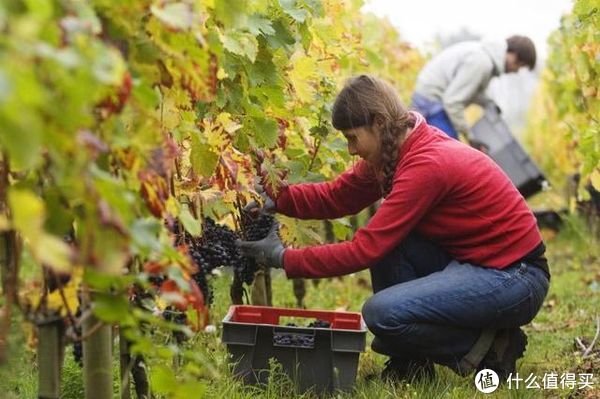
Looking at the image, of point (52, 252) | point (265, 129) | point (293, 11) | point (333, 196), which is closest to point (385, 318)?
point (333, 196)

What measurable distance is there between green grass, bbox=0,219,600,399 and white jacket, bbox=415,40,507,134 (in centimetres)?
137

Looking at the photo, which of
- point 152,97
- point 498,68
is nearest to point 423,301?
point 152,97

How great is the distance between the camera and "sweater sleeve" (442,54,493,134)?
673 cm

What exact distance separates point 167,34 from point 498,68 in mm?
5347

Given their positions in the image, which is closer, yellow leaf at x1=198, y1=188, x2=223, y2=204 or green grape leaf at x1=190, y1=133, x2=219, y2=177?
green grape leaf at x1=190, y1=133, x2=219, y2=177

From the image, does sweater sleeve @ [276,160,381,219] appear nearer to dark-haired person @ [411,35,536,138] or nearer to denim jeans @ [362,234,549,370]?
denim jeans @ [362,234,549,370]

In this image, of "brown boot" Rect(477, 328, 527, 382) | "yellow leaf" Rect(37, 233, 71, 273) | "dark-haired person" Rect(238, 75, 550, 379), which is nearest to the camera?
"yellow leaf" Rect(37, 233, 71, 273)

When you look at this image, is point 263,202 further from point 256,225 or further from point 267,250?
point 267,250

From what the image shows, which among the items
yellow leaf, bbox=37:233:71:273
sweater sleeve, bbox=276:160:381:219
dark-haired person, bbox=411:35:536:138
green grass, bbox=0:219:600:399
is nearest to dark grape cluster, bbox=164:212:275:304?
sweater sleeve, bbox=276:160:381:219

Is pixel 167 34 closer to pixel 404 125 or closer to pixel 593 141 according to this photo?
pixel 404 125

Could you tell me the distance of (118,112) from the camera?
168cm

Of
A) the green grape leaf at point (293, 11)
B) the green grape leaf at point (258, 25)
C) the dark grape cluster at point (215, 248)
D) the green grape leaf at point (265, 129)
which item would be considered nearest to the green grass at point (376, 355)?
the dark grape cluster at point (215, 248)

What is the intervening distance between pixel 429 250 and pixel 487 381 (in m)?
0.52

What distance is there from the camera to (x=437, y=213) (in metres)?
3.38
